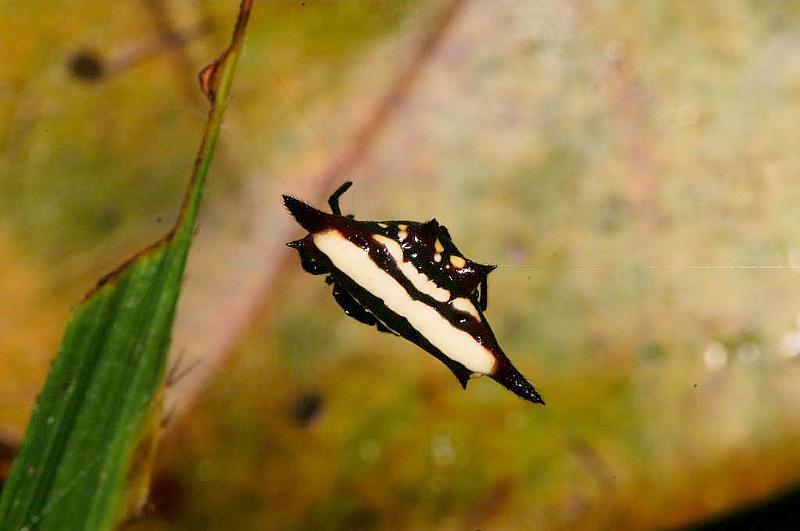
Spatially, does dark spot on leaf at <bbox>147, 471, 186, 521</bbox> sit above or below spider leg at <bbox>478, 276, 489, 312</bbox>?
above

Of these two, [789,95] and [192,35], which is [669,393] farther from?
[192,35]

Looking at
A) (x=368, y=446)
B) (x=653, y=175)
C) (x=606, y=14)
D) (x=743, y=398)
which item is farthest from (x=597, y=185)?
(x=368, y=446)

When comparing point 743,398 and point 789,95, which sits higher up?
point 789,95

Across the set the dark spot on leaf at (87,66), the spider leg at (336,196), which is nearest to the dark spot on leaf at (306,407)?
the spider leg at (336,196)

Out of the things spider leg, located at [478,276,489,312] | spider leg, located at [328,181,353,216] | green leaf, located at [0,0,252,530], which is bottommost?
spider leg, located at [478,276,489,312]

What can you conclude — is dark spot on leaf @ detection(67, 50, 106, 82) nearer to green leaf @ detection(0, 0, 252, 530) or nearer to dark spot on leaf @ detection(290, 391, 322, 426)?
green leaf @ detection(0, 0, 252, 530)

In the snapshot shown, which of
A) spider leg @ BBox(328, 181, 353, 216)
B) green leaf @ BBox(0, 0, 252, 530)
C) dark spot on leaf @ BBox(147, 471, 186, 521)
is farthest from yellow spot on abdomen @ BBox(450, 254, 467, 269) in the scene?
dark spot on leaf @ BBox(147, 471, 186, 521)
